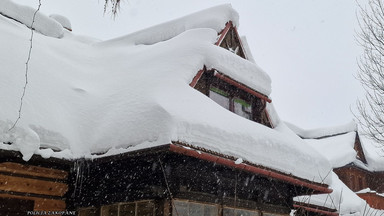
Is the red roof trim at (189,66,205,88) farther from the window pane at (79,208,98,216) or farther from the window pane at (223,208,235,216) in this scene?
the window pane at (79,208,98,216)

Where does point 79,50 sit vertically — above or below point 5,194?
above

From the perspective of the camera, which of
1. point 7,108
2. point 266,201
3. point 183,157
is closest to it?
point 7,108

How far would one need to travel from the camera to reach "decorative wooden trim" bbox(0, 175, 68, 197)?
5.69m

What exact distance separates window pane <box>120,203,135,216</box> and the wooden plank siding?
95 centimetres

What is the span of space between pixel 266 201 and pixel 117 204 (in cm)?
316

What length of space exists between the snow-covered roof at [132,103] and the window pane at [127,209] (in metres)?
1.01

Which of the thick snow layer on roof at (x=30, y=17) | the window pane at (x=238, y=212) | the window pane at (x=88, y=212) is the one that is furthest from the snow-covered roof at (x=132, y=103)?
the window pane at (x=88, y=212)

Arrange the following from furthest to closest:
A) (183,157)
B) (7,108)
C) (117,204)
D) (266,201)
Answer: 1. (266,201)
2. (117,204)
3. (183,157)
4. (7,108)

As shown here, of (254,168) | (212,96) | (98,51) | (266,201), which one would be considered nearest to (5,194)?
(254,168)

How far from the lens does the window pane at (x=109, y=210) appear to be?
636 centimetres

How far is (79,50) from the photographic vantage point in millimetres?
9883

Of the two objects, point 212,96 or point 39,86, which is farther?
point 212,96

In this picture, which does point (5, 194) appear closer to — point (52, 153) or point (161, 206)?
point (52, 153)

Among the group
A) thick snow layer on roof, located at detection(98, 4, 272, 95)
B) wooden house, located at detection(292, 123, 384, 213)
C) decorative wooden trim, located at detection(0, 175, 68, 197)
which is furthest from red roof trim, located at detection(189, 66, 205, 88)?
wooden house, located at detection(292, 123, 384, 213)
